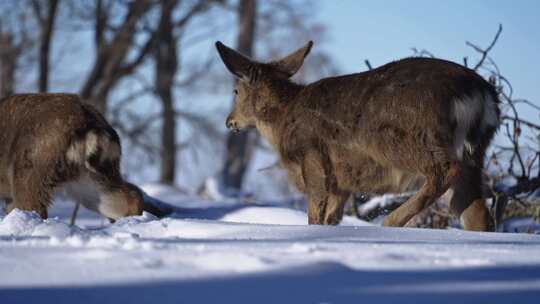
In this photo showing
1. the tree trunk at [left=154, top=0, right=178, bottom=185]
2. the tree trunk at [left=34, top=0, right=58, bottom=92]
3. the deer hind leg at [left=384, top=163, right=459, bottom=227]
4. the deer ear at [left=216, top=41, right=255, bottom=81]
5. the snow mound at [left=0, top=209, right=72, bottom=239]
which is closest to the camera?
the snow mound at [left=0, top=209, right=72, bottom=239]

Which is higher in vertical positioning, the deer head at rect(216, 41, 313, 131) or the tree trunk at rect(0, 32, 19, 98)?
the tree trunk at rect(0, 32, 19, 98)

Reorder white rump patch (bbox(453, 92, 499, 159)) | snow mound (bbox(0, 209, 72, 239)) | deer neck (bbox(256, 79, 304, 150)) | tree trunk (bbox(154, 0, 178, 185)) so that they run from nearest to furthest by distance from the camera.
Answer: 1. snow mound (bbox(0, 209, 72, 239))
2. white rump patch (bbox(453, 92, 499, 159))
3. deer neck (bbox(256, 79, 304, 150))
4. tree trunk (bbox(154, 0, 178, 185))

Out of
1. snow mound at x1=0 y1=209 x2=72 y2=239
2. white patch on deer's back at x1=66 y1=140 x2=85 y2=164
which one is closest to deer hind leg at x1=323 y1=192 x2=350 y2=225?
white patch on deer's back at x1=66 y1=140 x2=85 y2=164

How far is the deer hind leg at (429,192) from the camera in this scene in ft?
21.3

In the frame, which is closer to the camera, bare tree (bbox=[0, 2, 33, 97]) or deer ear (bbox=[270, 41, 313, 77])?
deer ear (bbox=[270, 41, 313, 77])

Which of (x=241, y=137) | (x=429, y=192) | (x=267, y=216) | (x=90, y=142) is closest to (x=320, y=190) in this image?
(x=429, y=192)

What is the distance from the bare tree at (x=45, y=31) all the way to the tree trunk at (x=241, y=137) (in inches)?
229

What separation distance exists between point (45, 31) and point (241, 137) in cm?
681

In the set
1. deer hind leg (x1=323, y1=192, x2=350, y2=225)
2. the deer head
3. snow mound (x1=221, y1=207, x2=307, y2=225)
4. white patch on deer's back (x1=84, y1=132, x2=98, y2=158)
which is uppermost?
the deer head

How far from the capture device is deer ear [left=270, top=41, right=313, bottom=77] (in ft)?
28.6

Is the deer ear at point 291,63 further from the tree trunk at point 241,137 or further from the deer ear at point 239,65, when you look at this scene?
the tree trunk at point 241,137

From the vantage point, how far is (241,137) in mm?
25234

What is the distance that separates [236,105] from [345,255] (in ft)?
17.6

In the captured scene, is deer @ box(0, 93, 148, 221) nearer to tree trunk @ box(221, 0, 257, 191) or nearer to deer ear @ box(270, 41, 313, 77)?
deer ear @ box(270, 41, 313, 77)
